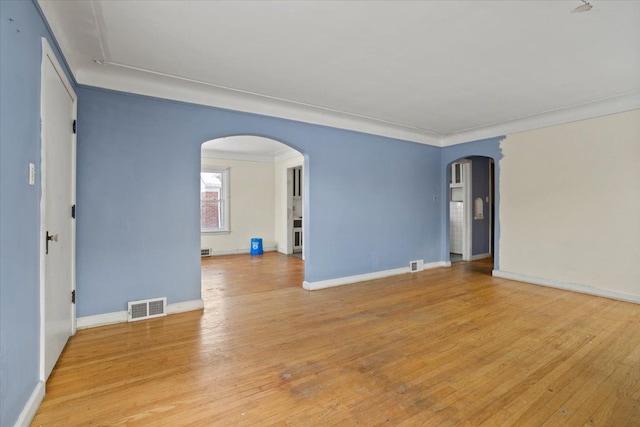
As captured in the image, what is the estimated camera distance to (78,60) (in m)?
2.93

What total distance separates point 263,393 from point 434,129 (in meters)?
5.09

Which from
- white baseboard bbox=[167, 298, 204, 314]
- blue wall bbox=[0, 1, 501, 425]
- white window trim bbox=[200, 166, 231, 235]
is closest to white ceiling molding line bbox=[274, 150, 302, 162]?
white window trim bbox=[200, 166, 231, 235]

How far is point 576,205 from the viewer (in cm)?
451

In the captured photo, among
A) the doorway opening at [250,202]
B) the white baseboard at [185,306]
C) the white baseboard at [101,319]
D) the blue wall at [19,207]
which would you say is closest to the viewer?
the blue wall at [19,207]

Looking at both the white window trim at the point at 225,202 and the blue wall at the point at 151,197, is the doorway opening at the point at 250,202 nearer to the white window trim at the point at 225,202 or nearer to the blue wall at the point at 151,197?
the white window trim at the point at 225,202

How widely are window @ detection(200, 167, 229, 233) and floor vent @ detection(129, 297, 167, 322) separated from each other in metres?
4.47

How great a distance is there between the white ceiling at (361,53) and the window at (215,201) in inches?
165

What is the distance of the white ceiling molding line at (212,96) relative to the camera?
125 inches

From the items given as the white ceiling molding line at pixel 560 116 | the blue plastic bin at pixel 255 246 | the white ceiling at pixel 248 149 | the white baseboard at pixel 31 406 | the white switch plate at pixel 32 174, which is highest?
the white ceiling at pixel 248 149

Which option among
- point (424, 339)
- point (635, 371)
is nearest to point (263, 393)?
point (424, 339)

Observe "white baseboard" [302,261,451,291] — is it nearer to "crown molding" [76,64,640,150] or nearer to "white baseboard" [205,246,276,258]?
"crown molding" [76,64,640,150]

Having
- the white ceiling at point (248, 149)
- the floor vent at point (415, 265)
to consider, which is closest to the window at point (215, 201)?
the white ceiling at point (248, 149)

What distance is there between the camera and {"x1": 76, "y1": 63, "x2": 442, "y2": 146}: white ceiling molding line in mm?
3166

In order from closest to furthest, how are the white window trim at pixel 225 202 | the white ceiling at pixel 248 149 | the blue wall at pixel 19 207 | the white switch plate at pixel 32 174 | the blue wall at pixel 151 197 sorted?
1. the blue wall at pixel 19 207
2. the blue wall at pixel 151 197
3. the white switch plate at pixel 32 174
4. the white ceiling at pixel 248 149
5. the white window trim at pixel 225 202
